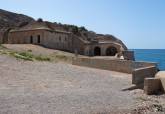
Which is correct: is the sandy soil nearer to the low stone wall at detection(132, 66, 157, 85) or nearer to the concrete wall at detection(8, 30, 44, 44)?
the low stone wall at detection(132, 66, 157, 85)

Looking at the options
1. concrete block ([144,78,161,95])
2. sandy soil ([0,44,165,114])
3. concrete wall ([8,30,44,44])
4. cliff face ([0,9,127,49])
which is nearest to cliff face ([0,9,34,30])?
cliff face ([0,9,127,49])

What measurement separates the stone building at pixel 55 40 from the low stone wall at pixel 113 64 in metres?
16.1

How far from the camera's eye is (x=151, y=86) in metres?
18.2

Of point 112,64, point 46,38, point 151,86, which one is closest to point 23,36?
point 46,38

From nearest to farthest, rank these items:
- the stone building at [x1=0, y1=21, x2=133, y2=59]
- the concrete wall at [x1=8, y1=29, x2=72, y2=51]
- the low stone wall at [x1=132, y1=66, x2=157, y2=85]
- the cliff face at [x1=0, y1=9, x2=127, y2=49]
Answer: the low stone wall at [x1=132, y1=66, x2=157, y2=85] < the concrete wall at [x1=8, y1=29, x2=72, y2=51] < the stone building at [x1=0, y1=21, x2=133, y2=59] < the cliff face at [x1=0, y1=9, x2=127, y2=49]

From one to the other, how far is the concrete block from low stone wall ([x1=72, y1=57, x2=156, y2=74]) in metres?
5.51

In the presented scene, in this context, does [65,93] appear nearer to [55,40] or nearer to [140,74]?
[140,74]

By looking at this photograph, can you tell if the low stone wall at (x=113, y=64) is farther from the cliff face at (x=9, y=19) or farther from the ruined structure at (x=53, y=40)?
the cliff face at (x=9, y=19)

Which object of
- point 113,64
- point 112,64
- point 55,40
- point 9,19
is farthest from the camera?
point 9,19

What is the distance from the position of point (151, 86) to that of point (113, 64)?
934 centimetres

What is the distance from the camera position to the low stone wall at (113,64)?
25.5m

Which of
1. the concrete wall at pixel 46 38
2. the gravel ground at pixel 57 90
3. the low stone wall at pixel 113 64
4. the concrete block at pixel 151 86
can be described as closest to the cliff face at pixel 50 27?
the concrete wall at pixel 46 38

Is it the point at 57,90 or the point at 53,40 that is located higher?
the point at 53,40

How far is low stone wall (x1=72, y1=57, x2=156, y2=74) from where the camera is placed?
25.5 m
